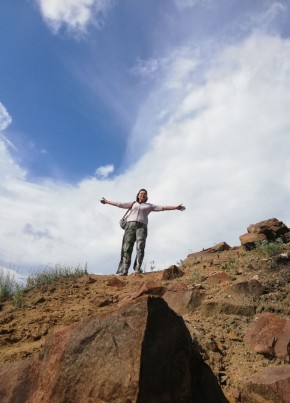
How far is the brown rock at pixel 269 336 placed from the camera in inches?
145

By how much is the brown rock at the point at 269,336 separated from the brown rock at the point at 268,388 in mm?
431

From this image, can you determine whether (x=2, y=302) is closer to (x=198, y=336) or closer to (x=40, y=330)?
(x=40, y=330)

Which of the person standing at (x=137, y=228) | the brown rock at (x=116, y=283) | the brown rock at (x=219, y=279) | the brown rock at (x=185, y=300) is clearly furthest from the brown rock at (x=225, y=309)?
the person standing at (x=137, y=228)

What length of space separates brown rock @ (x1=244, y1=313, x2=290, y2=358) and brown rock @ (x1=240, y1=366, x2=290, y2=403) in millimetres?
431

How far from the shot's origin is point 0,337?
18.4ft

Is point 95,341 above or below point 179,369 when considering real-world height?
above

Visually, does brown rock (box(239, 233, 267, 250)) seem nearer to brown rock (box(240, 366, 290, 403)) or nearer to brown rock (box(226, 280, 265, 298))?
brown rock (box(226, 280, 265, 298))

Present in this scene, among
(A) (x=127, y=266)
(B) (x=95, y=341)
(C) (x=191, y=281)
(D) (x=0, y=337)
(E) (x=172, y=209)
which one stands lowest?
(B) (x=95, y=341)

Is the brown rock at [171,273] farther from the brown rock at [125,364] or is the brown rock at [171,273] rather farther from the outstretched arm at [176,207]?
the brown rock at [125,364]

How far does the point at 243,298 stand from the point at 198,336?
1.11m

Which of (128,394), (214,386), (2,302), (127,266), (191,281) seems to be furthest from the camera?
(127,266)

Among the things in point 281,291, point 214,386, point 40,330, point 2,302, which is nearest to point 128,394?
point 214,386

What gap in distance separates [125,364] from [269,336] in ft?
5.61

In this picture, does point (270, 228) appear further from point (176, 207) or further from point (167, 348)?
point (167, 348)
